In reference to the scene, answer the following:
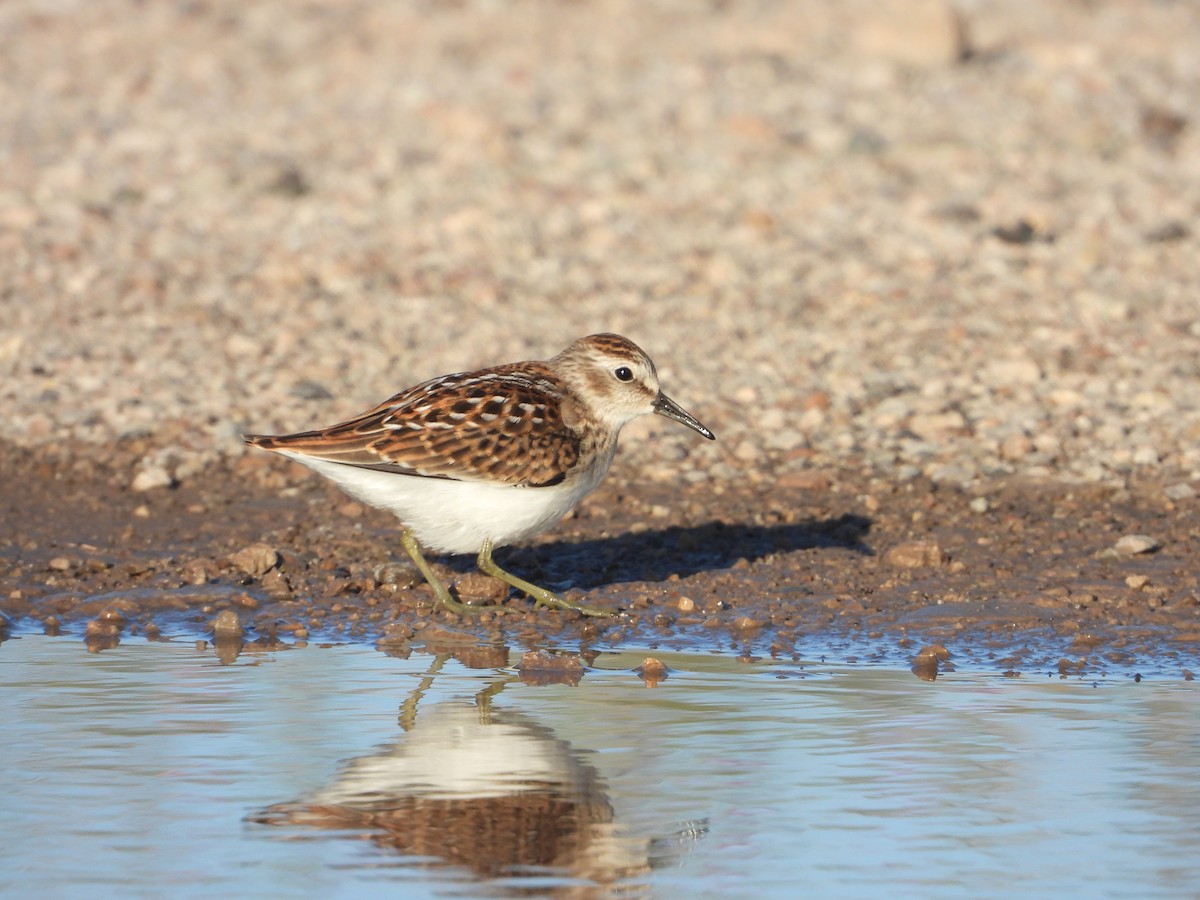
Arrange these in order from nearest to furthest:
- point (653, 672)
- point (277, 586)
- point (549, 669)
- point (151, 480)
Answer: point (653, 672) < point (549, 669) < point (277, 586) < point (151, 480)

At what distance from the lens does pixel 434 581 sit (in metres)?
9.52

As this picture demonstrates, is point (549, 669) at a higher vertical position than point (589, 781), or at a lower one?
higher

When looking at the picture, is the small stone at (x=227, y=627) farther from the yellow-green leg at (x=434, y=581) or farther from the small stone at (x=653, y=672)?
the small stone at (x=653, y=672)

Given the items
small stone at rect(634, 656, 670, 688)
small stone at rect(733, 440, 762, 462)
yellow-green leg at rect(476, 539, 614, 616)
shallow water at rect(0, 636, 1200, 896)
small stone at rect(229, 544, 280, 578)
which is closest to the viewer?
shallow water at rect(0, 636, 1200, 896)

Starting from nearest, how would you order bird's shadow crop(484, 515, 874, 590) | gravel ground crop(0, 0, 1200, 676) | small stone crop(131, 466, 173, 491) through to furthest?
1. bird's shadow crop(484, 515, 874, 590)
2. small stone crop(131, 466, 173, 491)
3. gravel ground crop(0, 0, 1200, 676)

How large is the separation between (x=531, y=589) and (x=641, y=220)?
6967 millimetres

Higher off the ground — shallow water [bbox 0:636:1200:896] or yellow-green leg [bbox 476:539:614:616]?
yellow-green leg [bbox 476:539:614:616]

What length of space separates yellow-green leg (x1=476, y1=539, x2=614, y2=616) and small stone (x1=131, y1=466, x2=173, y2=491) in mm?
2705

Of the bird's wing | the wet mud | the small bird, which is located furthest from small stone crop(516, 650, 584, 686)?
the bird's wing

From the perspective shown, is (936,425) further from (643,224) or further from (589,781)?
(589,781)

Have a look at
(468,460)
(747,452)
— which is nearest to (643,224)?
(747,452)

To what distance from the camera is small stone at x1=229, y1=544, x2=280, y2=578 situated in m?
10.0

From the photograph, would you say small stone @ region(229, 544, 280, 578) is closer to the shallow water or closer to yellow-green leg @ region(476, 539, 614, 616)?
yellow-green leg @ region(476, 539, 614, 616)

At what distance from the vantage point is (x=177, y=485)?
11.6 meters
